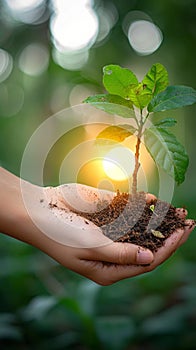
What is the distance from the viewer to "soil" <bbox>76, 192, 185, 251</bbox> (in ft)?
3.09

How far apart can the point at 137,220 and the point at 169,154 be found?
0.47 feet

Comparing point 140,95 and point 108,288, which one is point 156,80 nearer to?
point 140,95

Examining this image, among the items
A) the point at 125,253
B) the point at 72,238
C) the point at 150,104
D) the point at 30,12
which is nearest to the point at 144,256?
the point at 125,253

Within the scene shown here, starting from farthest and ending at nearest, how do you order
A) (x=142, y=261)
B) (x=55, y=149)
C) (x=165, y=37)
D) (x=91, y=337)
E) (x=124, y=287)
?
1. (x=55, y=149)
2. (x=165, y=37)
3. (x=124, y=287)
4. (x=91, y=337)
5. (x=142, y=261)

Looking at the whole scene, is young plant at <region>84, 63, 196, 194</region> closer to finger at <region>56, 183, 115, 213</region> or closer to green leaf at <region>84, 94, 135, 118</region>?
green leaf at <region>84, 94, 135, 118</region>

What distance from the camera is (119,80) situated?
0.93 meters

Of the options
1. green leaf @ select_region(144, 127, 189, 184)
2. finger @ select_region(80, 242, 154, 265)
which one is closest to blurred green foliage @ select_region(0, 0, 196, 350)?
finger @ select_region(80, 242, 154, 265)

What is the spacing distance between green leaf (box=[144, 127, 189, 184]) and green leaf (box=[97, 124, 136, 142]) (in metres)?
0.06

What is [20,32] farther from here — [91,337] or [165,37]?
[91,337]

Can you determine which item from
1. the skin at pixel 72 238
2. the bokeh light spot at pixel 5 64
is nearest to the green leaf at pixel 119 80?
the skin at pixel 72 238

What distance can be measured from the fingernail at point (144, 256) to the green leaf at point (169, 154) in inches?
5.1

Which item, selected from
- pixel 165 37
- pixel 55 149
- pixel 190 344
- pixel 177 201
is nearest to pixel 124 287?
pixel 190 344

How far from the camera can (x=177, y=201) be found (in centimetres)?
309

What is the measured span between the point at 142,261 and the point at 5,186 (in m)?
0.29
